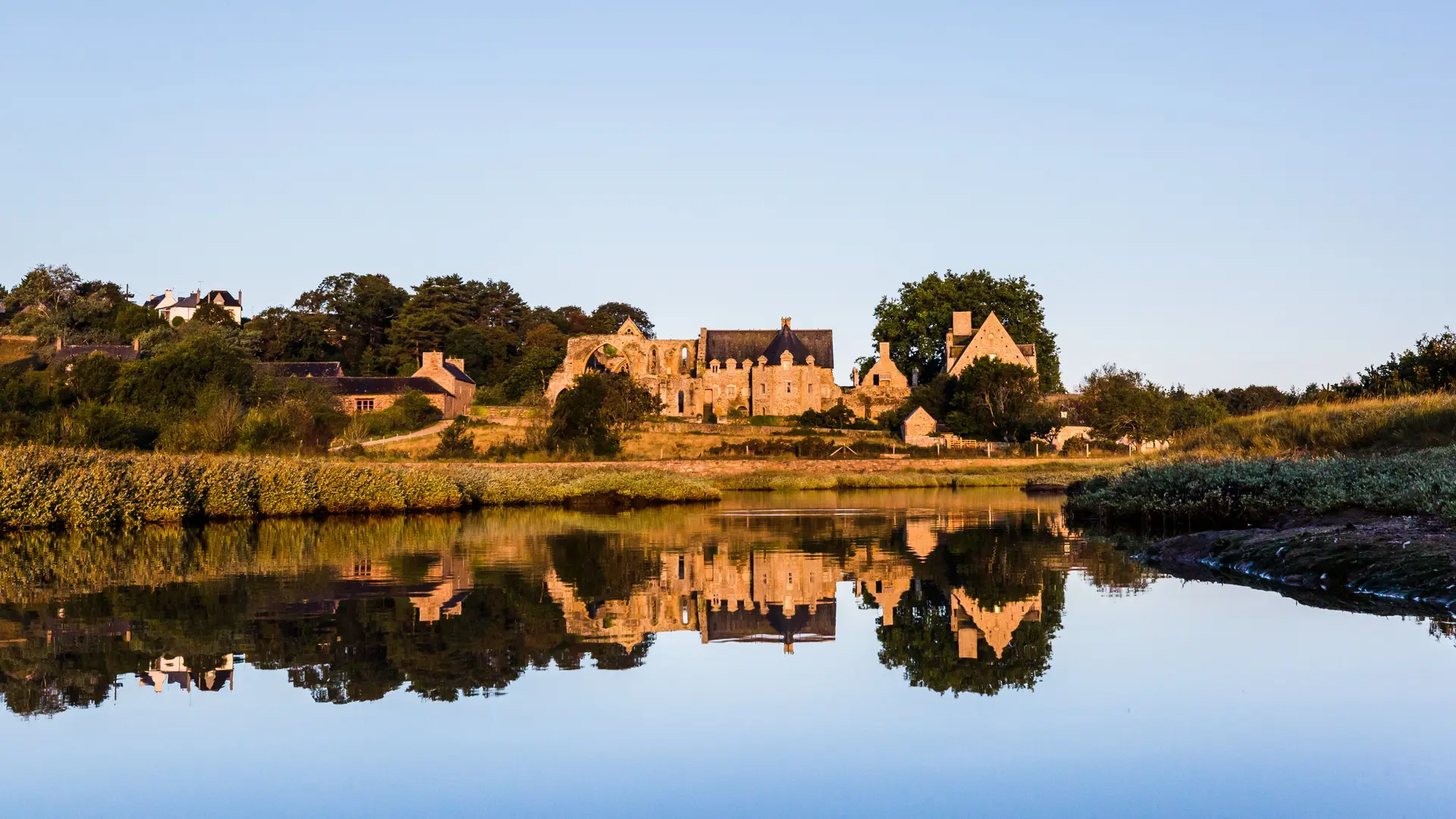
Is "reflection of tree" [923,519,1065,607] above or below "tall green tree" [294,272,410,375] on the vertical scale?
below

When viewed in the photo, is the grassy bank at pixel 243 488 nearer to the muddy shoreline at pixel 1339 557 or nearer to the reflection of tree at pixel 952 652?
the reflection of tree at pixel 952 652

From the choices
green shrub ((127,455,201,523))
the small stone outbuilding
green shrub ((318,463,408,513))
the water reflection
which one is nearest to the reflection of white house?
the water reflection

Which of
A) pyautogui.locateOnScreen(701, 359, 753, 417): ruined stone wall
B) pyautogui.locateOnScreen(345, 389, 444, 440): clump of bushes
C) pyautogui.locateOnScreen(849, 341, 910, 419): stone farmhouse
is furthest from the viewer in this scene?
pyautogui.locateOnScreen(701, 359, 753, 417): ruined stone wall

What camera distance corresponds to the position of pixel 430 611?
45.4ft

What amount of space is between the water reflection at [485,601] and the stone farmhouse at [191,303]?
85843 millimetres

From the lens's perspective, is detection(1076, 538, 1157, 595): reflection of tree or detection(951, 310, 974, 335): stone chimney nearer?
detection(1076, 538, 1157, 595): reflection of tree

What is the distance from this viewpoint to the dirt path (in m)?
57.9

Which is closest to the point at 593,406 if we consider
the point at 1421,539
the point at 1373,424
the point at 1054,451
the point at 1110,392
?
the point at 1054,451

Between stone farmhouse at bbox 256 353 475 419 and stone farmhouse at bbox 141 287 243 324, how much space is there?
23.1 m

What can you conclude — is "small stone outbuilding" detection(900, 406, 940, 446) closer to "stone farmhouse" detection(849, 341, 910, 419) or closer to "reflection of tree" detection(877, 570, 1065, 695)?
"stone farmhouse" detection(849, 341, 910, 419)

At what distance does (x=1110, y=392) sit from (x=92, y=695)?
58.2m

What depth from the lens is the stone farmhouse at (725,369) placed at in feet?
259

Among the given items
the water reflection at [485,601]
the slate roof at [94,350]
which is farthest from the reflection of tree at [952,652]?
the slate roof at [94,350]

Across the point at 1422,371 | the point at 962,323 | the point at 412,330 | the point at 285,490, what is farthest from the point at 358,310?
the point at 1422,371
